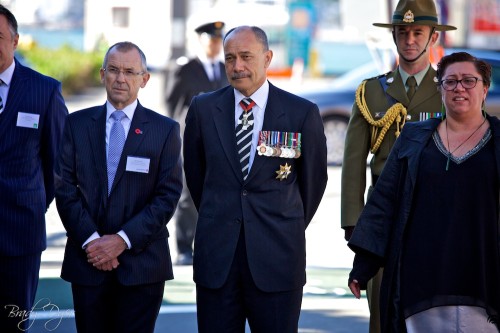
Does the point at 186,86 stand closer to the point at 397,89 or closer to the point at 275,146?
the point at 397,89

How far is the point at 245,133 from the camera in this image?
217 inches

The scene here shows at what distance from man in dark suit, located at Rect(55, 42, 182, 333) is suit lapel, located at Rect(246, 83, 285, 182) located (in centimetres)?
48

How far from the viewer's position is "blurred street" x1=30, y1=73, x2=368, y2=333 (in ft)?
26.3

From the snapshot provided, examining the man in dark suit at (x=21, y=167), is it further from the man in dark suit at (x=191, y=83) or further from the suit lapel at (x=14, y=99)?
the man in dark suit at (x=191, y=83)

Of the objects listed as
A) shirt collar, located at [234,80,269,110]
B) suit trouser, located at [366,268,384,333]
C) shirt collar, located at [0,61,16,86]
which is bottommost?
suit trouser, located at [366,268,384,333]

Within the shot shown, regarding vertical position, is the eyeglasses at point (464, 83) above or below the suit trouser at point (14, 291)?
A: above

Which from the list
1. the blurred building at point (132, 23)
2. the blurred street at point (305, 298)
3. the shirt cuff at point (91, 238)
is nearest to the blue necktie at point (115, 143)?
the shirt cuff at point (91, 238)

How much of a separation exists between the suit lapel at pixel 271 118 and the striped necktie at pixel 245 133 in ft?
0.20

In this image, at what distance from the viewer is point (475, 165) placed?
477 centimetres

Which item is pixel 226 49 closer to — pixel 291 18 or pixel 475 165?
pixel 475 165

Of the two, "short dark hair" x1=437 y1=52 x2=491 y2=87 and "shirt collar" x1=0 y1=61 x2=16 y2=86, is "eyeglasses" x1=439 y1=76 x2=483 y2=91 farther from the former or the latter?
"shirt collar" x1=0 y1=61 x2=16 y2=86

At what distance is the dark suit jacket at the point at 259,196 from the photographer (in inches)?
213

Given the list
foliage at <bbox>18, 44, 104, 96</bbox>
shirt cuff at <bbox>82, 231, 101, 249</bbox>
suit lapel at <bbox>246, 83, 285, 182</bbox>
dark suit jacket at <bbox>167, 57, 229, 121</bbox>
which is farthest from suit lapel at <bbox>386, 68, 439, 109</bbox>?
foliage at <bbox>18, 44, 104, 96</bbox>

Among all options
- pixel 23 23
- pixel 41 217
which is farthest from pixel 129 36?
pixel 41 217
